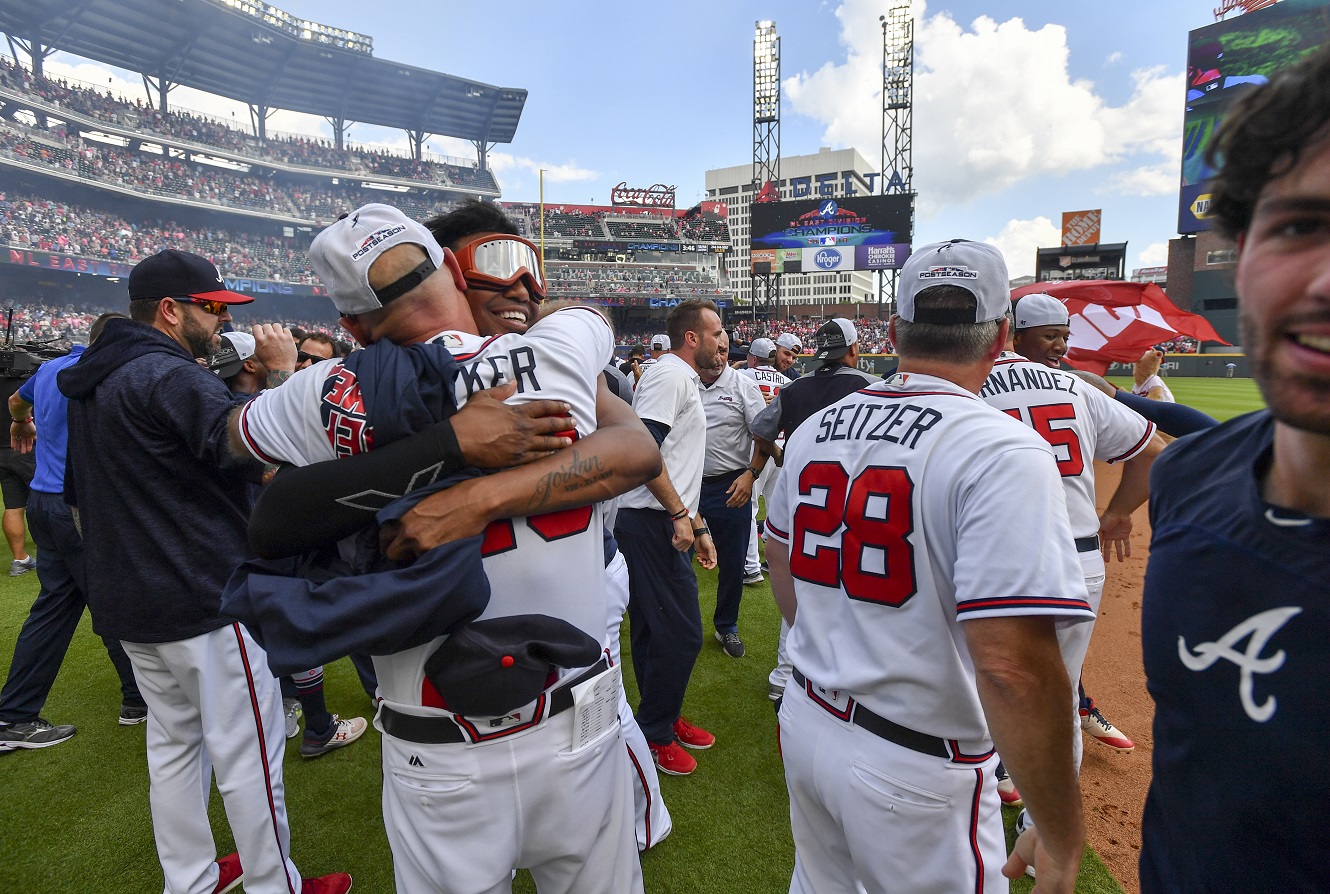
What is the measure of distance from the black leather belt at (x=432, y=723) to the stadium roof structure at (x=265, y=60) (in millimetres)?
43601

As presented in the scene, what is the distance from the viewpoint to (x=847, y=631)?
1.69 meters

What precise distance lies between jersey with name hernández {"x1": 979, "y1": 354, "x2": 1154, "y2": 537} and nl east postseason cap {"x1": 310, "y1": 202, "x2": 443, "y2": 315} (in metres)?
2.50

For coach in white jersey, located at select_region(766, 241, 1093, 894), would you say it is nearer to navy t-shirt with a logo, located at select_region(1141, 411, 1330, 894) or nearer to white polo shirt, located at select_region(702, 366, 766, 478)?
navy t-shirt with a logo, located at select_region(1141, 411, 1330, 894)

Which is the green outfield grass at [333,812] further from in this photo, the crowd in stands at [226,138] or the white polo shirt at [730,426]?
the crowd in stands at [226,138]

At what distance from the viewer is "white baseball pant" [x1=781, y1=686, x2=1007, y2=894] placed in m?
1.51

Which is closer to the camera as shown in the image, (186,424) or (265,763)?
(186,424)

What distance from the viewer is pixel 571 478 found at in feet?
4.88

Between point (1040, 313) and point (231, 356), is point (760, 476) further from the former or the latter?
point (231, 356)

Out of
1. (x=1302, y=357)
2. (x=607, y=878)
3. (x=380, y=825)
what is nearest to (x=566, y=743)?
(x=607, y=878)

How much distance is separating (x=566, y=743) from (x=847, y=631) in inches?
30.6

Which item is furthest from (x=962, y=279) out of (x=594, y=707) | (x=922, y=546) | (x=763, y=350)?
(x=763, y=350)

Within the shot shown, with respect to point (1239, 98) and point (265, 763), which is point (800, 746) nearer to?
point (1239, 98)

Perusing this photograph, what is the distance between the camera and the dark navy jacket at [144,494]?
232 centimetres

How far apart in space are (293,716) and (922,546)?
165 inches
